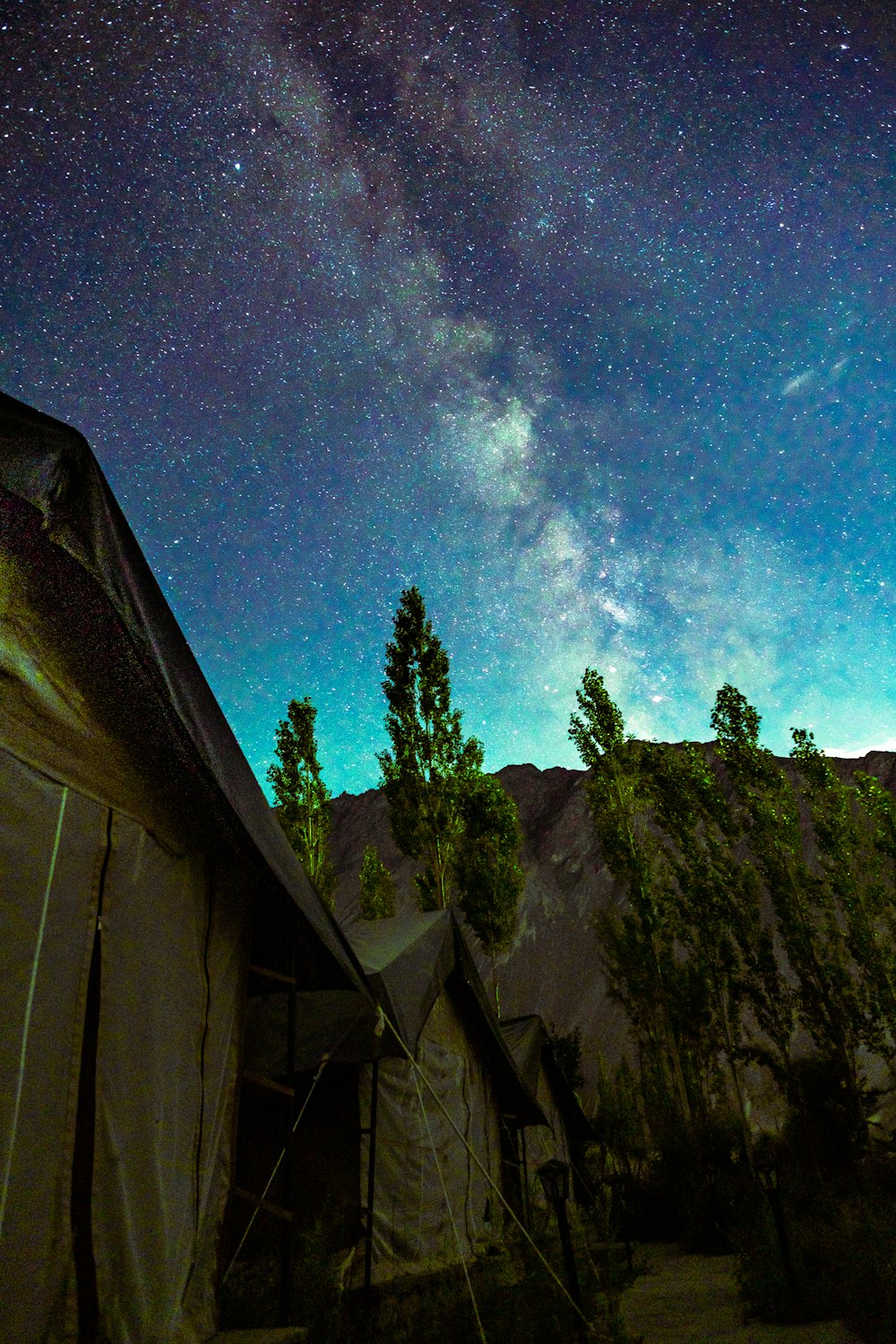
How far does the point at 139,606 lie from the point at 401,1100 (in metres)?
5.70

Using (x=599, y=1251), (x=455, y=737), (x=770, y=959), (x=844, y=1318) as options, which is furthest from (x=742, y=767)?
(x=844, y=1318)

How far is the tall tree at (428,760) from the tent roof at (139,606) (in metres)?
15.0

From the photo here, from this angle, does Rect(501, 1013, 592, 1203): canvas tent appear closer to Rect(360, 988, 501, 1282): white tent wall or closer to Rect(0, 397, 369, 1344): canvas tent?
Rect(360, 988, 501, 1282): white tent wall

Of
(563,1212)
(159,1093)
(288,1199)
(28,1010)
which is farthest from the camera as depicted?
(563,1212)

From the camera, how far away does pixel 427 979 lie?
5633 millimetres

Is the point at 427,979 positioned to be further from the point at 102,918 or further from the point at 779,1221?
the point at 102,918

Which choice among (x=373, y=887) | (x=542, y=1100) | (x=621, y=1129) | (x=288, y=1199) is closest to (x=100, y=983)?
(x=288, y=1199)

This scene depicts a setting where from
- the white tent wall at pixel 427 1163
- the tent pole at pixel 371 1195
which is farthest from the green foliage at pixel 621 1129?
the tent pole at pixel 371 1195

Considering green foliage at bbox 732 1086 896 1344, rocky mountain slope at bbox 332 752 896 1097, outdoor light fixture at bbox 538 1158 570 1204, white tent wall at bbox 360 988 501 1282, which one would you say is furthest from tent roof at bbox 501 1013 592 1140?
rocky mountain slope at bbox 332 752 896 1097

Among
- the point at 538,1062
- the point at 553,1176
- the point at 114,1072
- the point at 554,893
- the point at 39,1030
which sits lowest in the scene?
the point at 553,1176

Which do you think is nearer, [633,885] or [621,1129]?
[621,1129]

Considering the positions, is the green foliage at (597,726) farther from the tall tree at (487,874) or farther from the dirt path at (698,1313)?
the dirt path at (698,1313)

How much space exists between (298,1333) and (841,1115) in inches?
602

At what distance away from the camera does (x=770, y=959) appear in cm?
1869
